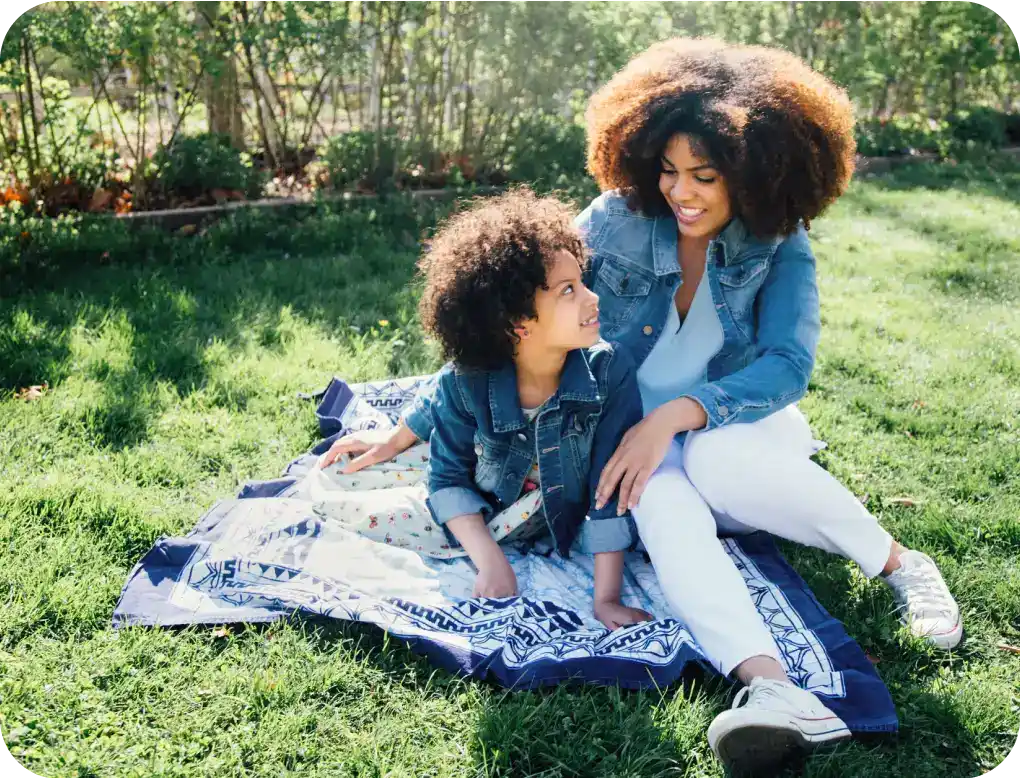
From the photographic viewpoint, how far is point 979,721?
7.09 feet

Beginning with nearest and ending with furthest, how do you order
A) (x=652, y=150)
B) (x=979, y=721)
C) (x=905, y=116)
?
(x=979, y=721) → (x=652, y=150) → (x=905, y=116)

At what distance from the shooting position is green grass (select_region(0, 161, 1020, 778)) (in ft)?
6.81

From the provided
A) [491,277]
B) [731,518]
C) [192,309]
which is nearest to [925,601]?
→ [731,518]

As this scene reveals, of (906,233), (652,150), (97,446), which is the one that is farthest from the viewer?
(906,233)

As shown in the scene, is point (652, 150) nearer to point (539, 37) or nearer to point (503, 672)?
point (503, 672)

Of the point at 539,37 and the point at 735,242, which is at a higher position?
the point at 539,37

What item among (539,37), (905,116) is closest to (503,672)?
(539,37)

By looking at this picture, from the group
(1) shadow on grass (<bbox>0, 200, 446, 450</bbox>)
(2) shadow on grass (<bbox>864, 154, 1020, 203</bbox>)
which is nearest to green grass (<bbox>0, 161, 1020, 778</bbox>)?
(1) shadow on grass (<bbox>0, 200, 446, 450</bbox>)

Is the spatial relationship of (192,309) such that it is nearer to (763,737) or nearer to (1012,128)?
(763,737)

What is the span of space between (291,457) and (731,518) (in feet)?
5.40

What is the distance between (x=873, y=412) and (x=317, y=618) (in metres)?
2.45

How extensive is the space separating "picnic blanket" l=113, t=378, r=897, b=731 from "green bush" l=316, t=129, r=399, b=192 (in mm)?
3438

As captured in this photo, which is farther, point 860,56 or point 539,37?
point 860,56

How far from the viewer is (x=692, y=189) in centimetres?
258
